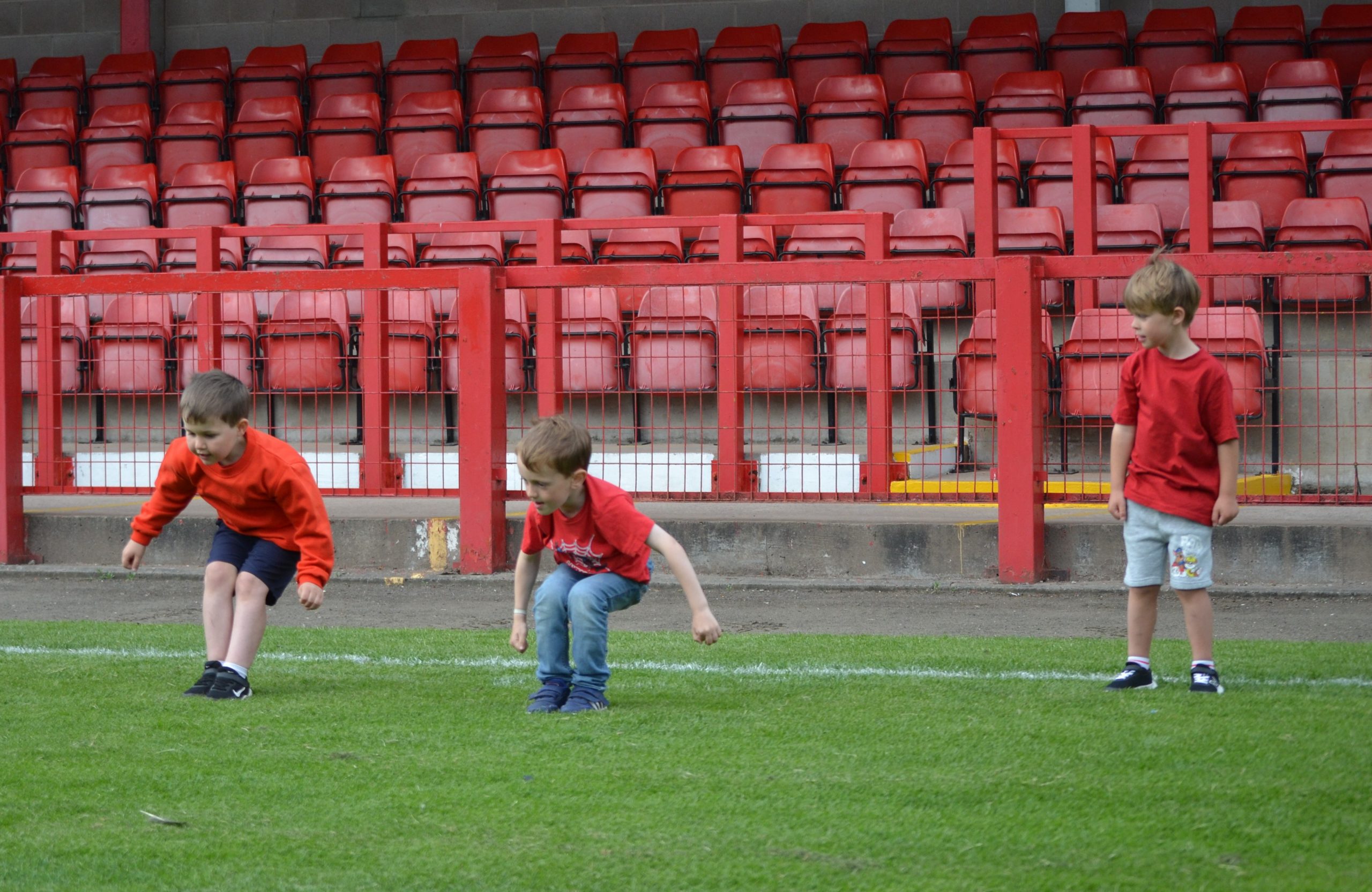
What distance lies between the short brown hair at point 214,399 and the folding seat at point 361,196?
24.8 feet

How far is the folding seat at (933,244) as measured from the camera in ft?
27.5

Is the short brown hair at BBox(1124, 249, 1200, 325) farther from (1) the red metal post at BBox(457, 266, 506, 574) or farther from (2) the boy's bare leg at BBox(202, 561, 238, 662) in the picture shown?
(1) the red metal post at BBox(457, 266, 506, 574)

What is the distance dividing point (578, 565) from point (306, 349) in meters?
5.13

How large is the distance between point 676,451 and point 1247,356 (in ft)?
9.34

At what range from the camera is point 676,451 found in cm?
728

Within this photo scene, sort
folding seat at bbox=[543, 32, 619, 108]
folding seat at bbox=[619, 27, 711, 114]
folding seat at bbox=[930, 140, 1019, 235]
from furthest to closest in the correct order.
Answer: folding seat at bbox=[543, 32, 619, 108] < folding seat at bbox=[619, 27, 711, 114] < folding seat at bbox=[930, 140, 1019, 235]

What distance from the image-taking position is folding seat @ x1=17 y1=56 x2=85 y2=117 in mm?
14289

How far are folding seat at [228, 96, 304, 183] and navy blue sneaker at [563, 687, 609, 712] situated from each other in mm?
9915

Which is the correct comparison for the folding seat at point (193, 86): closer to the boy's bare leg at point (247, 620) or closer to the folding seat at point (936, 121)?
the folding seat at point (936, 121)

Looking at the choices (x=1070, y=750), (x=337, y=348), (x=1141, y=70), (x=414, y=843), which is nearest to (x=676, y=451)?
(x=337, y=348)

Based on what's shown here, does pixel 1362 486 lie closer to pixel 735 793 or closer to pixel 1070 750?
pixel 1070 750

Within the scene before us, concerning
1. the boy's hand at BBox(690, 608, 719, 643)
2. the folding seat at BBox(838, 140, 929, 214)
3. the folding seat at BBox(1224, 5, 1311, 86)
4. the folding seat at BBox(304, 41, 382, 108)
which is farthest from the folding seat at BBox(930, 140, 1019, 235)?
the boy's hand at BBox(690, 608, 719, 643)

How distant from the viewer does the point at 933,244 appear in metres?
9.48

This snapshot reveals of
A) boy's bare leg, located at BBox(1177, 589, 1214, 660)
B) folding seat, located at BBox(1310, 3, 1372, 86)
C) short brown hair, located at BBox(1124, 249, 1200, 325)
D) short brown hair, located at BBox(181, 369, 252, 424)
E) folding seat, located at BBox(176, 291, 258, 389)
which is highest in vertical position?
folding seat, located at BBox(1310, 3, 1372, 86)
